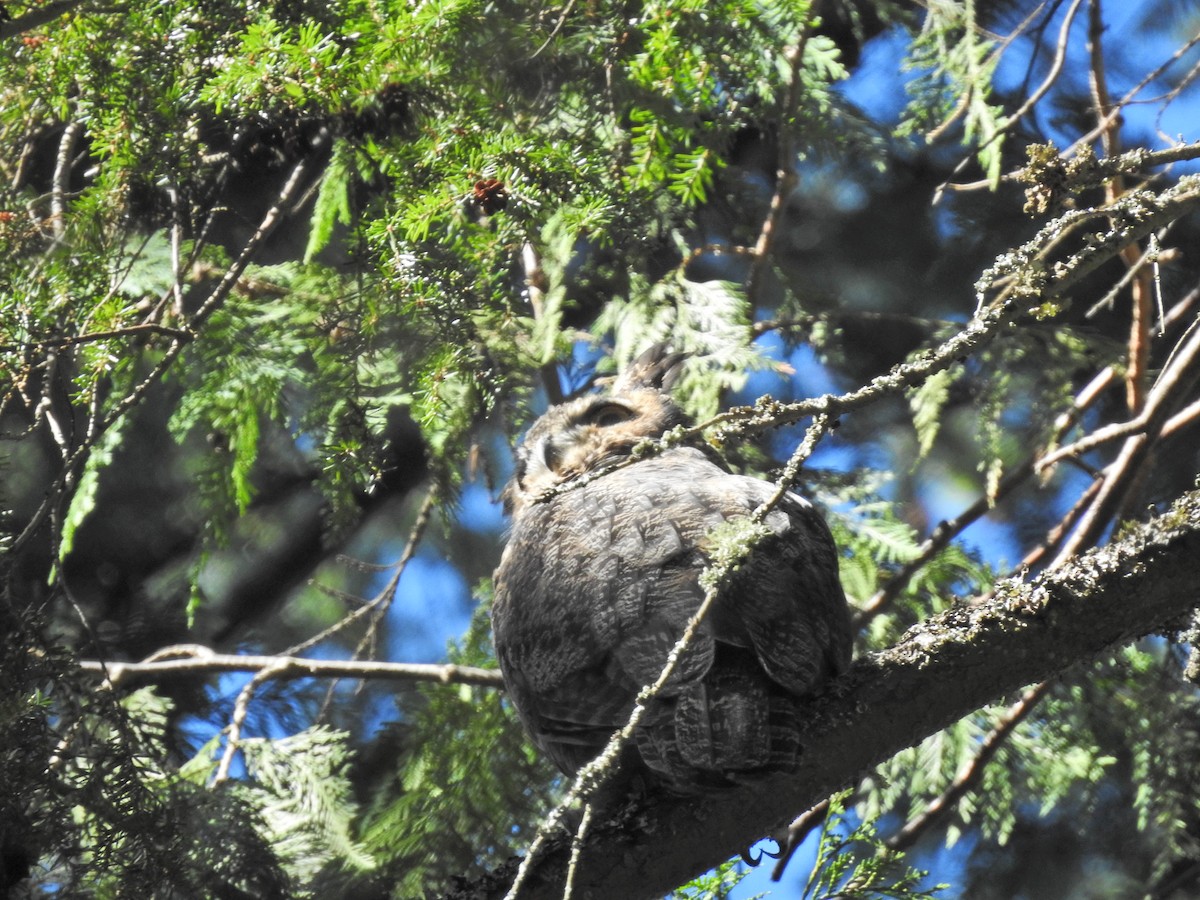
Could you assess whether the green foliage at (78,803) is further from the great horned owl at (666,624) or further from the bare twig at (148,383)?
the great horned owl at (666,624)

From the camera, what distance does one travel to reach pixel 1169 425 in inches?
132

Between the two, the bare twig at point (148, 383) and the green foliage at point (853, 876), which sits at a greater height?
the bare twig at point (148, 383)

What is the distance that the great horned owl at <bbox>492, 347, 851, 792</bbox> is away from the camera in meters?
2.09

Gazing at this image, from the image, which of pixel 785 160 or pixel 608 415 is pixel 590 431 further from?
pixel 785 160

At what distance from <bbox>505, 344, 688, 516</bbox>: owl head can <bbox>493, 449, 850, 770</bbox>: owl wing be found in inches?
25.4

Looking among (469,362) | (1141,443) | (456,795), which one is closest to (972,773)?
(1141,443)

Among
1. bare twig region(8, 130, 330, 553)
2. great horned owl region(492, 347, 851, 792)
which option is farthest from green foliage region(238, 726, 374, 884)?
bare twig region(8, 130, 330, 553)

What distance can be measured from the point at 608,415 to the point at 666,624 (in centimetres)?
152

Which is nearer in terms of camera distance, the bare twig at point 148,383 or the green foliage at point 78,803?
the green foliage at point 78,803

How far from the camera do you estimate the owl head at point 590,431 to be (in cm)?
360

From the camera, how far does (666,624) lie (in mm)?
2297

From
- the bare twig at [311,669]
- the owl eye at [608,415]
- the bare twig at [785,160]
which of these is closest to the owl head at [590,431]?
the owl eye at [608,415]

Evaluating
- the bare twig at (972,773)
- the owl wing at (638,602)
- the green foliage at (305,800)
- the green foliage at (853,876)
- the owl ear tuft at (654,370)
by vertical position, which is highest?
the owl ear tuft at (654,370)

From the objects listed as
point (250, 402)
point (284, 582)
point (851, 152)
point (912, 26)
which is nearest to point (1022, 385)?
point (851, 152)
